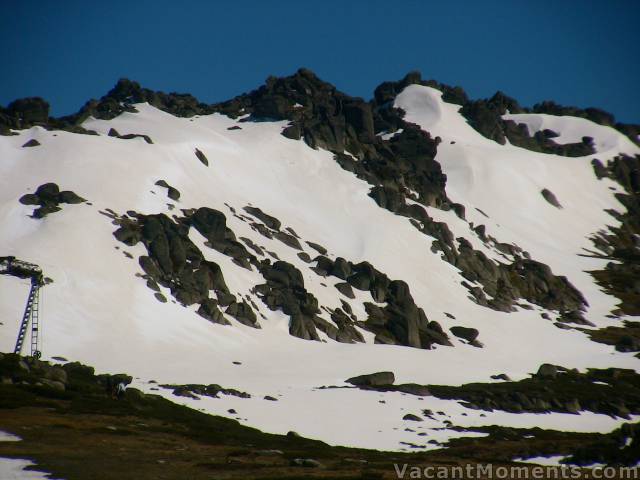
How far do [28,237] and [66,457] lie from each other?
72249 millimetres

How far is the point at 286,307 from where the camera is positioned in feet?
376

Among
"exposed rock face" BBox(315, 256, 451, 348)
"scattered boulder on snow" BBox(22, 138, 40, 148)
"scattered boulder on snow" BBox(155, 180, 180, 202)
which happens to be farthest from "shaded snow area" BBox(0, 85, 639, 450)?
"exposed rock face" BBox(315, 256, 451, 348)

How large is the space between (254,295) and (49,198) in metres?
→ 34.9

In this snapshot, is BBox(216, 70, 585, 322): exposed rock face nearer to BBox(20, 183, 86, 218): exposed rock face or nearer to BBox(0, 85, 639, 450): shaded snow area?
BBox(0, 85, 639, 450): shaded snow area

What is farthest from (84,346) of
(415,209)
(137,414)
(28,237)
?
(415,209)

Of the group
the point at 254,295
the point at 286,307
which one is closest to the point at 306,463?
the point at 286,307

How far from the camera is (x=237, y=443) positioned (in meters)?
52.3

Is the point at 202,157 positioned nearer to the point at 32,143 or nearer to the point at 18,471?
the point at 32,143

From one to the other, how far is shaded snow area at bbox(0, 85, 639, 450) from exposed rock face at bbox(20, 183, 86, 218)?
5.51 feet

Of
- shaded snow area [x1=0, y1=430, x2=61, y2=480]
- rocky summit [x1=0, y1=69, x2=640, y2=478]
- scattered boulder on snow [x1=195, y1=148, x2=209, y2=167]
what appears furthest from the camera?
scattered boulder on snow [x1=195, y1=148, x2=209, y2=167]

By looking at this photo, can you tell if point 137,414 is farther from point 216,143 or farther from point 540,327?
point 216,143

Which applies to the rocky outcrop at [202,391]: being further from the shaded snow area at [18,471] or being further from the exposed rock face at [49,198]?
the exposed rock face at [49,198]

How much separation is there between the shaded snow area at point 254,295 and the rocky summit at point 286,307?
0.45 meters

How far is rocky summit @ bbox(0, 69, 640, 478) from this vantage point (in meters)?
63.0
